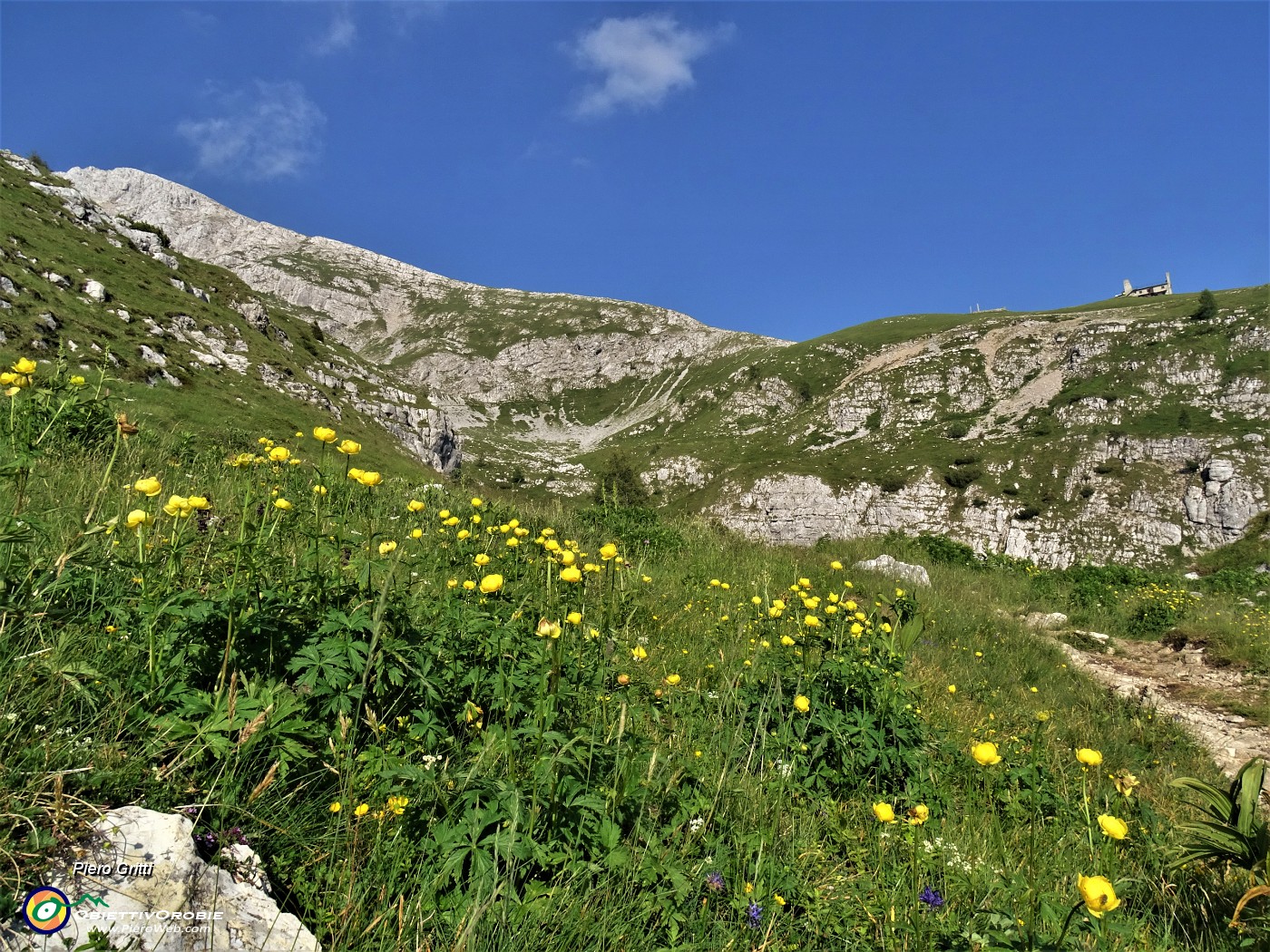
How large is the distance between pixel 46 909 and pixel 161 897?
0.76 feet

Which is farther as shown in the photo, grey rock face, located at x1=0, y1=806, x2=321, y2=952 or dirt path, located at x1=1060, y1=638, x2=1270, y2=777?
dirt path, located at x1=1060, y1=638, x2=1270, y2=777

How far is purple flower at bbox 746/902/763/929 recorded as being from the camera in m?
2.13

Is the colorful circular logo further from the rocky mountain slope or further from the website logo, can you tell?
the rocky mountain slope

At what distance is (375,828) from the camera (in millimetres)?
2100

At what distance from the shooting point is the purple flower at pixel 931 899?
2.36 m

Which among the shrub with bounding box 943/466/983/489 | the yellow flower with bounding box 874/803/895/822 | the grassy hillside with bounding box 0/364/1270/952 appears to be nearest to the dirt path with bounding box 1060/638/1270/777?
the grassy hillside with bounding box 0/364/1270/952

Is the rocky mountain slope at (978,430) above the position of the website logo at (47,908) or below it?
above

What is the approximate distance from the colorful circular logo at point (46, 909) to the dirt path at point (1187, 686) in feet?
28.1

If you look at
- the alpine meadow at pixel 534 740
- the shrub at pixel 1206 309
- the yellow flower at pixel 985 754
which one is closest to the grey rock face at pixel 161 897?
the alpine meadow at pixel 534 740

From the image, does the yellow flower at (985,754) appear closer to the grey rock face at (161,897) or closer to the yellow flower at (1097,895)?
the yellow flower at (1097,895)

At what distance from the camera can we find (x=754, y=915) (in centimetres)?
213

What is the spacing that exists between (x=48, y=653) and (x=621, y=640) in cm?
274

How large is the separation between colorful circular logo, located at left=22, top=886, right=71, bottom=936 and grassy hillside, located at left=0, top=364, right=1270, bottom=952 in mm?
48

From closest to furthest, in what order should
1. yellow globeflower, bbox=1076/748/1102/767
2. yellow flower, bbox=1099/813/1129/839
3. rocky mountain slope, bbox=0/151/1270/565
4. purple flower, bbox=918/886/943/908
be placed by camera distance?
yellow flower, bbox=1099/813/1129/839 → yellow globeflower, bbox=1076/748/1102/767 → purple flower, bbox=918/886/943/908 → rocky mountain slope, bbox=0/151/1270/565
